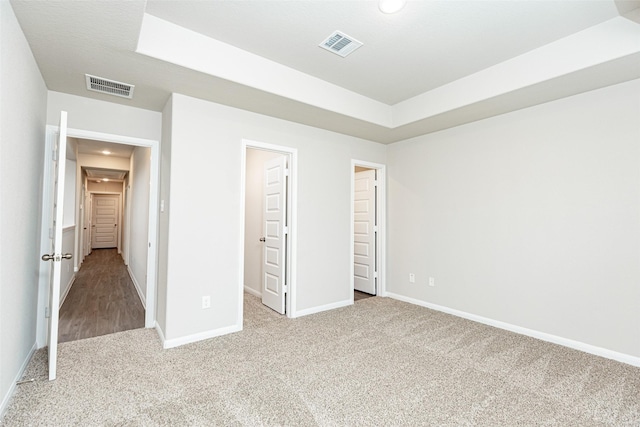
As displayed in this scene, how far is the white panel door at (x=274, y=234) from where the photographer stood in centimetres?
387

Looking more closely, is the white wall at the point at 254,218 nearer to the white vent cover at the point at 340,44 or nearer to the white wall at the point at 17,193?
the white vent cover at the point at 340,44

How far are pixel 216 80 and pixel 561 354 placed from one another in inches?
158

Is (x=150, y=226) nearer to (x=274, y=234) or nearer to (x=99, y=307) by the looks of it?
(x=274, y=234)

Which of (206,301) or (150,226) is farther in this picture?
(150,226)

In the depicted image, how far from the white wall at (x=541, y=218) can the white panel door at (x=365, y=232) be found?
69 cm

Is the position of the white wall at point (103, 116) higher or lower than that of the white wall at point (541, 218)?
higher

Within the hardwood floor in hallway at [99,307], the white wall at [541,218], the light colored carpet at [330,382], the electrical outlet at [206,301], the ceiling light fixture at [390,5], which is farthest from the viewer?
the hardwood floor in hallway at [99,307]

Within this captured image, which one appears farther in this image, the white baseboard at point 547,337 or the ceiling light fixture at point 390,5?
the white baseboard at point 547,337

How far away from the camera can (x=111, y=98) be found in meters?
3.05

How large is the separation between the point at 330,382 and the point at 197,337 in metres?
1.51

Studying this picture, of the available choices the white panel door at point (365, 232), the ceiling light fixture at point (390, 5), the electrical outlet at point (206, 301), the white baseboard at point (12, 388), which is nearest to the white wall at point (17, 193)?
the white baseboard at point (12, 388)

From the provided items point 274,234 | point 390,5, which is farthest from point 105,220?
point 390,5

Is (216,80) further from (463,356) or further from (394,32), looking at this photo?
(463,356)

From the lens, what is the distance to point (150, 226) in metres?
3.42
